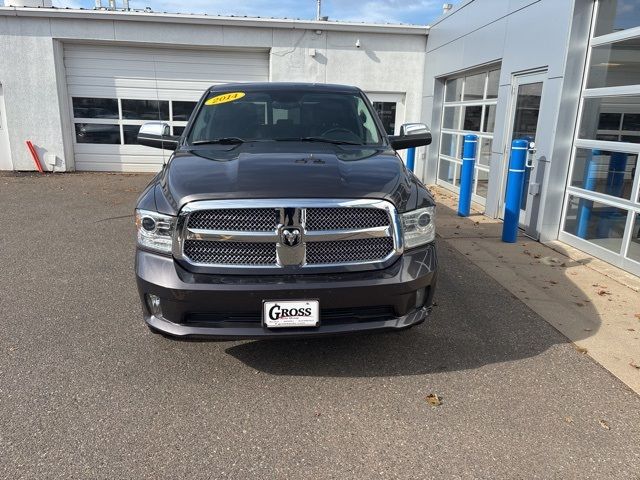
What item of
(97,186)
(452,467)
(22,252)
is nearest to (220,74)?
(97,186)

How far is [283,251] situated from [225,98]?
2.22 m

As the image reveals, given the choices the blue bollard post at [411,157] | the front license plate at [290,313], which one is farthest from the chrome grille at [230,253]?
the blue bollard post at [411,157]

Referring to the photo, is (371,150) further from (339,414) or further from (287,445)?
(287,445)

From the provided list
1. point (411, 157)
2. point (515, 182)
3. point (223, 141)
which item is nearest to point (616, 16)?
point (515, 182)

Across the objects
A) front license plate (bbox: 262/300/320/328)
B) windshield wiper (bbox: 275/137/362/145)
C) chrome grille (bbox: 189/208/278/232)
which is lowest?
front license plate (bbox: 262/300/320/328)

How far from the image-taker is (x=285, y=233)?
2887mm

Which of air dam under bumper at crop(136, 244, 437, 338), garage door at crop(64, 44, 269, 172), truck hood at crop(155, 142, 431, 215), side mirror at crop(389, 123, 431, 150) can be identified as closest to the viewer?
air dam under bumper at crop(136, 244, 437, 338)

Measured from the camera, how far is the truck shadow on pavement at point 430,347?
343 centimetres

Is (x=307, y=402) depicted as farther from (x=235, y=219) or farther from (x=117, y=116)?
(x=117, y=116)

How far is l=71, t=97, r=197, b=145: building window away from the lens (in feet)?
45.7

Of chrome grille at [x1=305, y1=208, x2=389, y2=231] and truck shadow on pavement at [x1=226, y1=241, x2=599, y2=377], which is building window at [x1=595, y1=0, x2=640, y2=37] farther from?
chrome grille at [x1=305, y1=208, x2=389, y2=231]

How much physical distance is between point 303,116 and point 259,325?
7.14 ft

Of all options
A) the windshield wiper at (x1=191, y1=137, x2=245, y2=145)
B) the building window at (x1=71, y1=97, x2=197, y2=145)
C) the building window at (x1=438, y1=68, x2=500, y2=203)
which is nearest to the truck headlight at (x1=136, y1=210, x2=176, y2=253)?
the windshield wiper at (x1=191, y1=137, x2=245, y2=145)

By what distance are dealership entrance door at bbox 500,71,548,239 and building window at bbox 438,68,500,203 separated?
0.91 metres
